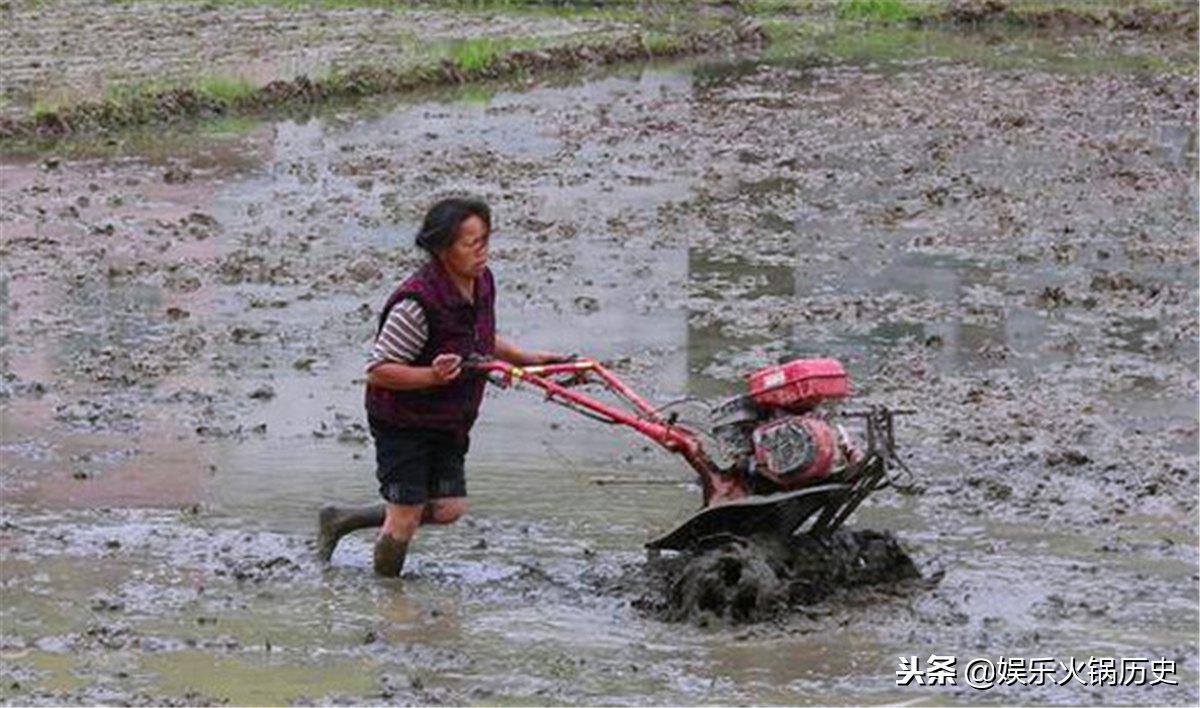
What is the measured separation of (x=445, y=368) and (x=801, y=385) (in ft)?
3.70

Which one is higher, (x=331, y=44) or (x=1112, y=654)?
(x=331, y=44)

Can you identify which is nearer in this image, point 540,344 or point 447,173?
point 540,344

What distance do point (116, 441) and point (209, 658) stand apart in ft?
9.82

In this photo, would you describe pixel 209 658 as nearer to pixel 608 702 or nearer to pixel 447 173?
pixel 608 702

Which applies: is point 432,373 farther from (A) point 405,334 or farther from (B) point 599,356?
(B) point 599,356

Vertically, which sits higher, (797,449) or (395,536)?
(797,449)

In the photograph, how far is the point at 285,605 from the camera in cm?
717

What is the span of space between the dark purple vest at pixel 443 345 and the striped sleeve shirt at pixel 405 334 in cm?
2

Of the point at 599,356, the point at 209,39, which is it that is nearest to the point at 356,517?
the point at 599,356

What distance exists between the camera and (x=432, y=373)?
276 inches

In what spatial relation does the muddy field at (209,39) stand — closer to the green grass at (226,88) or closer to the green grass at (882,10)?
the green grass at (226,88)

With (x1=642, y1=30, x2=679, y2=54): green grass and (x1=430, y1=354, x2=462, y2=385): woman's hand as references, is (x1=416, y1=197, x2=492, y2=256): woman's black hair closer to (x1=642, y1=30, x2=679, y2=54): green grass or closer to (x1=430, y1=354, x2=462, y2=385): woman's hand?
(x1=430, y1=354, x2=462, y2=385): woman's hand

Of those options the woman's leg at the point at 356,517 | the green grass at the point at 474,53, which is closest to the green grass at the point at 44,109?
the green grass at the point at 474,53

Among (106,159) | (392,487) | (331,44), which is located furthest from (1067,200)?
(331,44)
